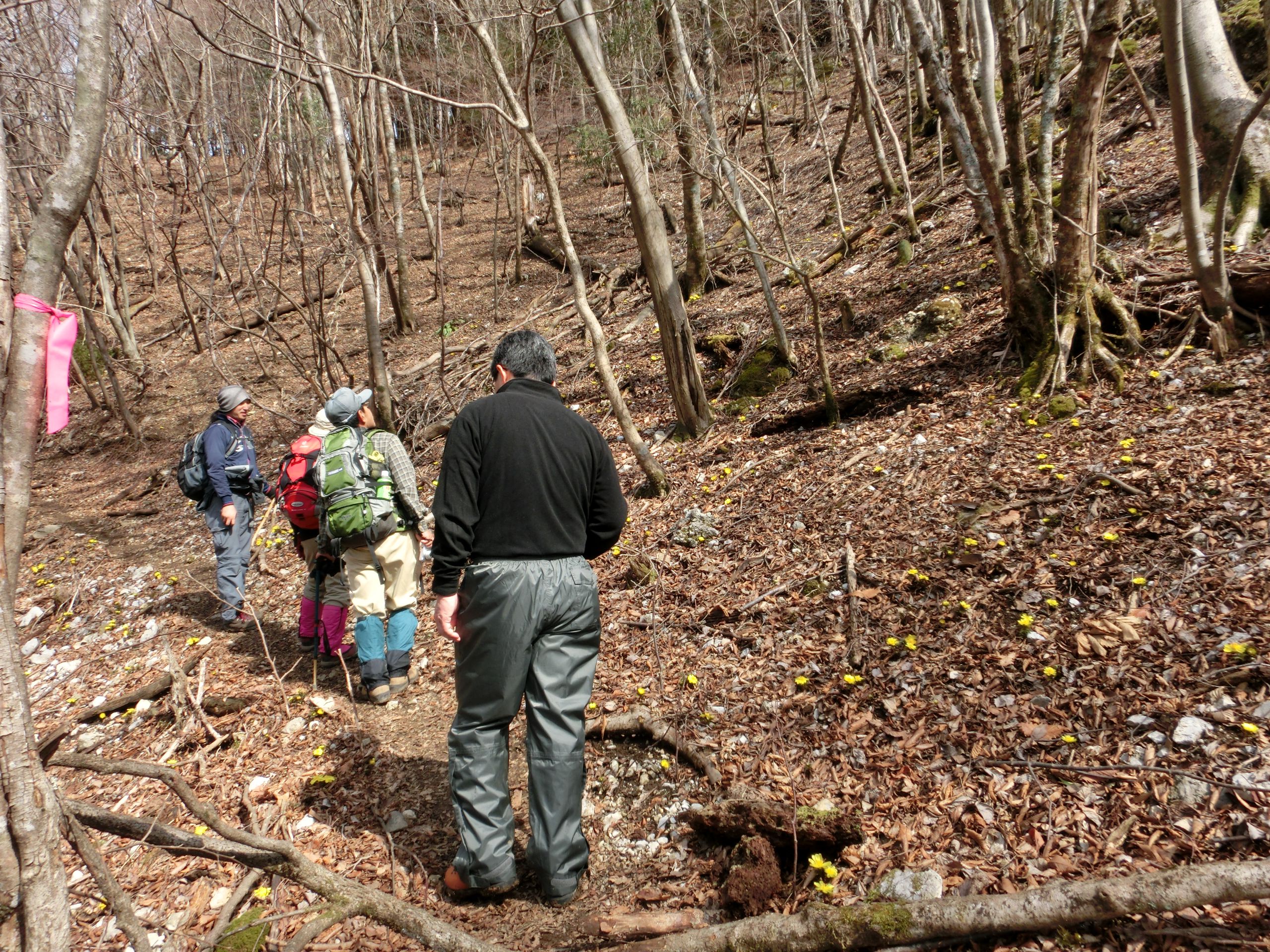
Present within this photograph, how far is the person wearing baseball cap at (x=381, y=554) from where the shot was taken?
4855 millimetres

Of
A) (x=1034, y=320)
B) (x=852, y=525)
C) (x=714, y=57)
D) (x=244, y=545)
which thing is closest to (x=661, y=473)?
(x=852, y=525)

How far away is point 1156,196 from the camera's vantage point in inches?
298

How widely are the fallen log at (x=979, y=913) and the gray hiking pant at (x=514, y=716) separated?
2.17 feet

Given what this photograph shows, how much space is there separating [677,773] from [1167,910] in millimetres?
2231

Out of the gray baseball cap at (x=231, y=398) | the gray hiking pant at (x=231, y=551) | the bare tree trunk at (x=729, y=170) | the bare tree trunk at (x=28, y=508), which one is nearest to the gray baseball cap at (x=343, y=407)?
the gray baseball cap at (x=231, y=398)

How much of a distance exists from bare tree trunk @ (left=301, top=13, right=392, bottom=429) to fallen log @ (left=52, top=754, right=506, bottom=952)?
655cm

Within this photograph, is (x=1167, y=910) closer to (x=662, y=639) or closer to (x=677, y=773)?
(x=677, y=773)

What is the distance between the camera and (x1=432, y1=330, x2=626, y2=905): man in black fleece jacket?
10.2 ft

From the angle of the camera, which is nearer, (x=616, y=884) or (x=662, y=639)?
(x=616, y=884)

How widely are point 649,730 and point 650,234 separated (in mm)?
4879

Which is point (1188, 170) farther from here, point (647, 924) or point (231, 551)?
point (231, 551)

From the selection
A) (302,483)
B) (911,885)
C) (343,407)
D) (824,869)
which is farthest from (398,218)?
(911,885)

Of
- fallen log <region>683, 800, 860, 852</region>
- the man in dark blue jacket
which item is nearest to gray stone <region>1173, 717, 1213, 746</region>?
fallen log <region>683, 800, 860, 852</region>

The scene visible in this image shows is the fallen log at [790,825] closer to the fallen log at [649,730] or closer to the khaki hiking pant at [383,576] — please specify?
the fallen log at [649,730]
